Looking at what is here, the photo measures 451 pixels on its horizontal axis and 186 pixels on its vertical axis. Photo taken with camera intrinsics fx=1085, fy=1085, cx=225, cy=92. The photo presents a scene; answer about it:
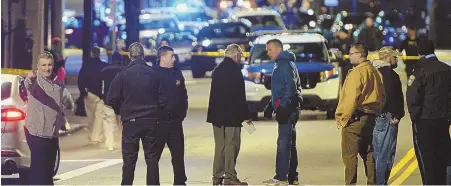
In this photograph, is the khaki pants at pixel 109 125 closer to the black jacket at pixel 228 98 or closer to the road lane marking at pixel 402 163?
the road lane marking at pixel 402 163

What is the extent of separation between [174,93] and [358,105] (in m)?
2.25

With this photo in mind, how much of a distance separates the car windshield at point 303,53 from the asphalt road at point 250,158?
4.02ft

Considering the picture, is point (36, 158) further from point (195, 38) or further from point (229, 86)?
point (195, 38)

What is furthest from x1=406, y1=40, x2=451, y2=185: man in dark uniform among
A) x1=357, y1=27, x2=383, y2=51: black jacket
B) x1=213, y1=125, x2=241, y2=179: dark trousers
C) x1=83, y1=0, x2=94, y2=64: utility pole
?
x1=357, y1=27, x2=383, y2=51: black jacket

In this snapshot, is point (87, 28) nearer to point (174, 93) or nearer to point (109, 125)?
point (109, 125)

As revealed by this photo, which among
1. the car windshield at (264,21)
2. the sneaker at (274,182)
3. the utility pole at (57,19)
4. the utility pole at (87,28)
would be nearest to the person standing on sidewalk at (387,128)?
the sneaker at (274,182)

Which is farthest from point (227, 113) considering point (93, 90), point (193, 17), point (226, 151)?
point (193, 17)

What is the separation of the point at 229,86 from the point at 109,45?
24911 mm

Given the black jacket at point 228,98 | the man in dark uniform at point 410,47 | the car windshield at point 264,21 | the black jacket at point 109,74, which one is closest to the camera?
the black jacket at point 228,98

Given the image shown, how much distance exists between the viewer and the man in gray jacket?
1148 cm

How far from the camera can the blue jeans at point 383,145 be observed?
39.9 ft

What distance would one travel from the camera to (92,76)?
18250 mm

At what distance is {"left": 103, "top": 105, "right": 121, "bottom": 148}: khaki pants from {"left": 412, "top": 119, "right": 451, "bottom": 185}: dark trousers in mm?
7178

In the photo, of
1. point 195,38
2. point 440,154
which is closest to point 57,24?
point 195,38
